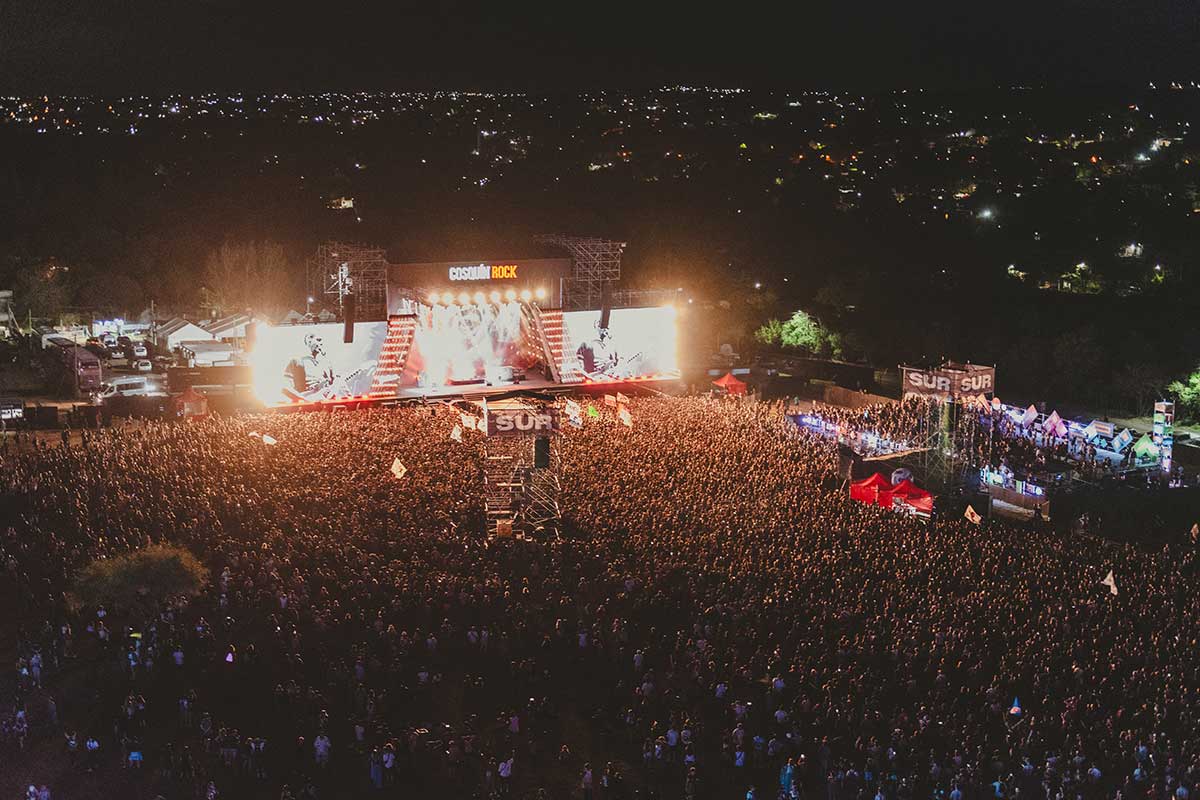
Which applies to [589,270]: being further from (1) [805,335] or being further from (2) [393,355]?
(1) [805,335]

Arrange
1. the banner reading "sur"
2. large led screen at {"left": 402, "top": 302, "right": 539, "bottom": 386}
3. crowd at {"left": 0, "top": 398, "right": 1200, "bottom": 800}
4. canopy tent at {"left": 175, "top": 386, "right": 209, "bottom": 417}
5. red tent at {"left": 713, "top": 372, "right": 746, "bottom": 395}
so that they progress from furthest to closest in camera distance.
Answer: large led screen at {"left": 402, "top": 302, "right": 539, "bottom": 386} < red tent at {"left": 713, "top": 372, "right": 746, "bottom": 395} < canopy tent at {"left": 175, "top": 386, "right": 209, "bottom": 417} < the banner reading "sur" < crowd at {"left": 0, "top": 398, "right": 1200, "bottom": 800}

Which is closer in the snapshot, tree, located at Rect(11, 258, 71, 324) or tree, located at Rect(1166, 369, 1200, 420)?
tree, located at Rect(1166, 369, 1200, 420)

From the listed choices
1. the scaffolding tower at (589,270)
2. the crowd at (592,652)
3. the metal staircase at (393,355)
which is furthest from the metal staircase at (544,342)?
the crowd at (592,652)

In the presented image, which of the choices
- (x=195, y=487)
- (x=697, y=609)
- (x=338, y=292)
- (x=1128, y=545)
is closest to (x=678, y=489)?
(x=697, y=609)

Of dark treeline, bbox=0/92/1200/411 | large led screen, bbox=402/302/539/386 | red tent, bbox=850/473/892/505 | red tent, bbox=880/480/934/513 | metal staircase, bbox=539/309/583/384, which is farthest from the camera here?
dark treeline, bbox=0/92/1200/411

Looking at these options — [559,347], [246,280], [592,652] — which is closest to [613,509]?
[592,652]

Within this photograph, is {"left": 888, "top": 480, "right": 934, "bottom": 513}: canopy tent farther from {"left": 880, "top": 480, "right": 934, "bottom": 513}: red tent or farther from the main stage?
the main stage

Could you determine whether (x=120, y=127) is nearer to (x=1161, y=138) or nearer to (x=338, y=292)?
(x=338, y=292)

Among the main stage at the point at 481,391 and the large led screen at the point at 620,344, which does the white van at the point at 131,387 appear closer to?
the main stage at the point at 481,391

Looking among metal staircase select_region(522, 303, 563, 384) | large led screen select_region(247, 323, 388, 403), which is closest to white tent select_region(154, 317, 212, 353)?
large led screen select_region(247, 323, 388, 403)
